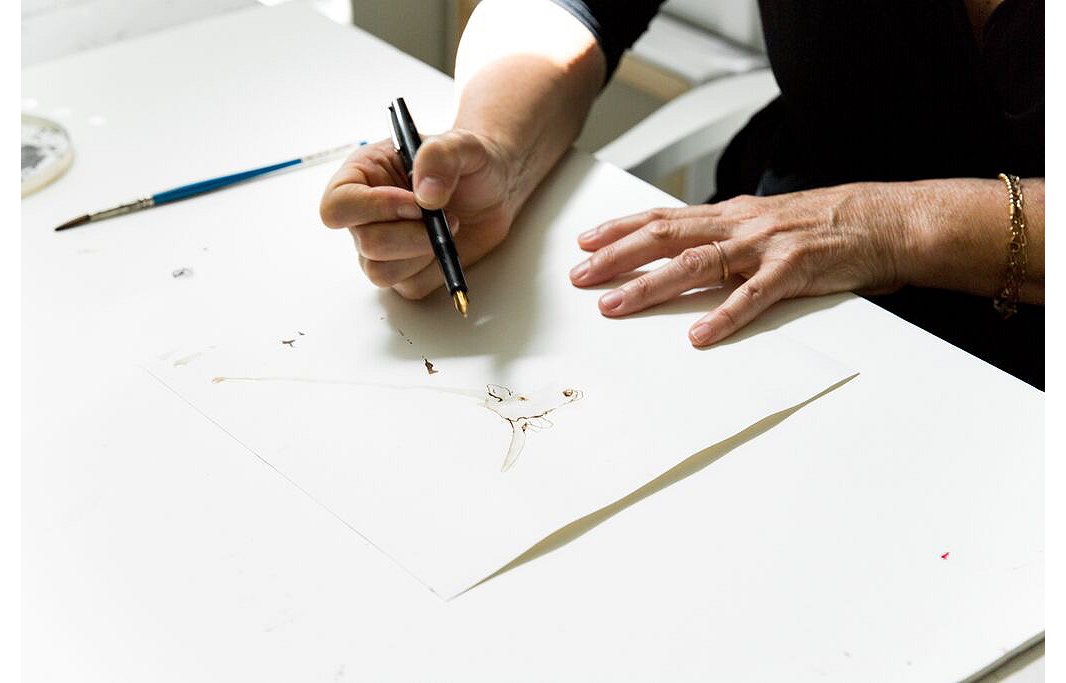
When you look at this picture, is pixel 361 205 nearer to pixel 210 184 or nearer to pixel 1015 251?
pixel 210 184

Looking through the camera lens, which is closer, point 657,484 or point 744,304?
point 657,484

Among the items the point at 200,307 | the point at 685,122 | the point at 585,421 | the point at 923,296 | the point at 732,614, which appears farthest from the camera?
the point at 685,122

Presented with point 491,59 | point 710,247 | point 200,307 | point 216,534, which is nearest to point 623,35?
point 491,59

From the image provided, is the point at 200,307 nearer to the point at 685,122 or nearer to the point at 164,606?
the point at 164,606

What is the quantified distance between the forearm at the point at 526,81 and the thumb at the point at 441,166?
0.08 m

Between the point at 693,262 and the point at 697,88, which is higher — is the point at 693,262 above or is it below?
above

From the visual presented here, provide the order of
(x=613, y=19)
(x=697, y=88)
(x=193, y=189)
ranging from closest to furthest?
(x=193, y=189), (x=613, y=19), (x=697, y=88)

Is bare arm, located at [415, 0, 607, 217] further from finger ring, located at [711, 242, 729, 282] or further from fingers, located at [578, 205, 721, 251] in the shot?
finger ring, located at [711, 242, 729, 282]

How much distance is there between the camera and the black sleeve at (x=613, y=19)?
1127 mm

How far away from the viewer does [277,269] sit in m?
0.88

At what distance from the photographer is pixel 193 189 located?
3.14 ft

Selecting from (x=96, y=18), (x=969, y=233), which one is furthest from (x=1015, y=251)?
(x=96, y=18)

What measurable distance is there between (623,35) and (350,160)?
41 cm

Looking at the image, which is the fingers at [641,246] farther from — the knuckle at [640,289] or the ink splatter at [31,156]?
the ink splatter at [31,156]
